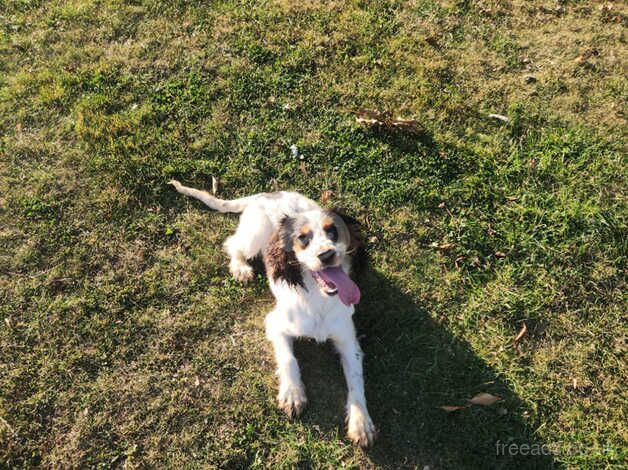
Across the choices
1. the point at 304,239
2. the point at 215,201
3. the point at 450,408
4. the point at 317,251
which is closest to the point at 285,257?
the point at 304,239

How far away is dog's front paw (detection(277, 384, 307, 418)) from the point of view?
13.2 feet

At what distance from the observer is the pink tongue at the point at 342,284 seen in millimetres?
3594

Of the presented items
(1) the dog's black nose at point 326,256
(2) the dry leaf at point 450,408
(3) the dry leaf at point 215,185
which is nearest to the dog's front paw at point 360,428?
(2) the dry leaf at point 450,408

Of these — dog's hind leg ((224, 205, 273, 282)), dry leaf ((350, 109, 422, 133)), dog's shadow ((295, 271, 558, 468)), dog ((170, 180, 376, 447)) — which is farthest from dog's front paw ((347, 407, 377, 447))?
dry leaf ((350, 109, 422, 133))

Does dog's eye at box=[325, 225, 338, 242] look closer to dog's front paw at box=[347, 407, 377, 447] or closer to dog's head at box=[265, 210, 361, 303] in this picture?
dog's head at box=[265, 210, 361, 303]

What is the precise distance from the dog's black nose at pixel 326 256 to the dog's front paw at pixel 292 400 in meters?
1.32

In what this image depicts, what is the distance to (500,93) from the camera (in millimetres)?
6168

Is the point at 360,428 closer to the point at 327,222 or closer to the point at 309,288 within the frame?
the point at 309,288

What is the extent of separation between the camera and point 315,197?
5367 millimetres

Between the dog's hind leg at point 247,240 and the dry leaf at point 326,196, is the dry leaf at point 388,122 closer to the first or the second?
the dry leaf at point 326,196

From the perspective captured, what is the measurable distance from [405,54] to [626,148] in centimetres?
305
